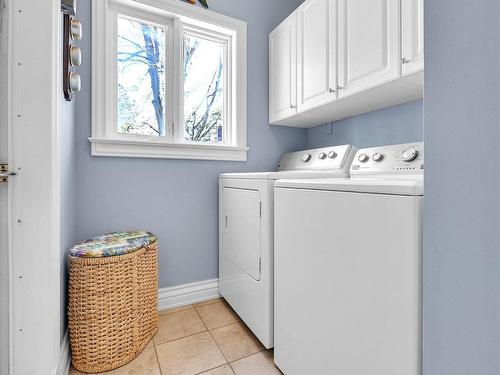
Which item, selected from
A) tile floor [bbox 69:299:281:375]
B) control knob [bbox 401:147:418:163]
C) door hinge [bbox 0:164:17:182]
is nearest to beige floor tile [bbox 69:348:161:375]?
tile floor [bbox 69:299:281:375]

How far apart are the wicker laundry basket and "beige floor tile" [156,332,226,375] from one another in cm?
16

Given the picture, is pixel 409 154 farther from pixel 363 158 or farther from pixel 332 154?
pixel 332 154

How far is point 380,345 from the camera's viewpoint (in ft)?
2.21

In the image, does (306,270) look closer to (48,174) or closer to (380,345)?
(380,345)

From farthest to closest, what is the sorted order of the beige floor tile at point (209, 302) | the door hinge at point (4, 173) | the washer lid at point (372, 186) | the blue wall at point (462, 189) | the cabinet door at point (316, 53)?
the beige floor tile at point (209, 302), the cabinet door at point (316, 53), the door hinge at point (4, 173), the washer lid at point (372, 186), the blue wall at point (462, 189)

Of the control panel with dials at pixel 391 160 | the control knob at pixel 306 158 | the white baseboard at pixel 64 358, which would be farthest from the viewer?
the control knob at pixel 306 158

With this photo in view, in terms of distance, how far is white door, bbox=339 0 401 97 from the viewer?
1210 millimetres

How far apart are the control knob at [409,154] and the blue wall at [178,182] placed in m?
1.07

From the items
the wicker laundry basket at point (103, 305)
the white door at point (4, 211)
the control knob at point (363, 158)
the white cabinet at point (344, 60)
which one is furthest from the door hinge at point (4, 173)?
the control knob at point (363, 158)

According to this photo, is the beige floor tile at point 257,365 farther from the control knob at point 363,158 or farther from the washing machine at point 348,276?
the control knob at point 363,158

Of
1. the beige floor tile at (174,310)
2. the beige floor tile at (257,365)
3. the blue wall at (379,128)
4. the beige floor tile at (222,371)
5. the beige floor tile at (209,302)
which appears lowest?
the beige floor tile at (222,371)

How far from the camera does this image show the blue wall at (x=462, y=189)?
42 centimetres

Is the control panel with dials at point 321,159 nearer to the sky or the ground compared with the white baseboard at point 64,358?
nearer to the sky

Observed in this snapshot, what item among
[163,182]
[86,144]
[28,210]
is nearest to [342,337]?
Answer: [28,210]
